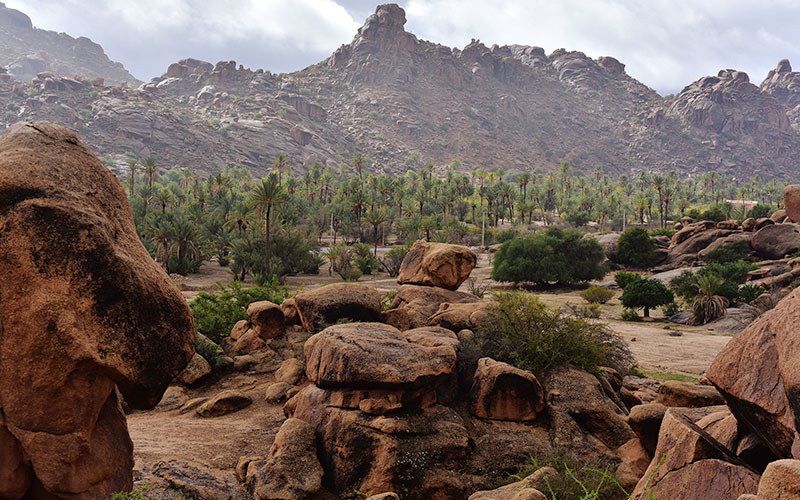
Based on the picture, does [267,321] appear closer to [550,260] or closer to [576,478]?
[576,478]

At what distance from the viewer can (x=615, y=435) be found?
374 inches

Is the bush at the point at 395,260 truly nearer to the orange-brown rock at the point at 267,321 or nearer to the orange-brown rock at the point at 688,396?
the orange-brown rock at the point at 267,321

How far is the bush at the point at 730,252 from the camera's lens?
46.0 metres

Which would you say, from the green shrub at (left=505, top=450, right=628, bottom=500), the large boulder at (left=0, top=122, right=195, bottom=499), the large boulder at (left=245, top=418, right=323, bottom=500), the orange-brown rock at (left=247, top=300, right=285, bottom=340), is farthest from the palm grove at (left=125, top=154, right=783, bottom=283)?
the large boulder at (left=0, top=122, right=195, bottom=499)

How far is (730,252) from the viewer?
46.1 metres

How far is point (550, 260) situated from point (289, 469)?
39307mm

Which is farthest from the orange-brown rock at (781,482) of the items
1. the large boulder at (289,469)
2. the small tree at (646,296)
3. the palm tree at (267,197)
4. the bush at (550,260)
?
the bush at (550,260)

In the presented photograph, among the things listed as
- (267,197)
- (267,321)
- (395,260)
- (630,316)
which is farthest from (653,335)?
(267,197)

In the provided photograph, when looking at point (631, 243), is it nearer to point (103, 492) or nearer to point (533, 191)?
point (103, 492)

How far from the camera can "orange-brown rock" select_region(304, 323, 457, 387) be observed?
29.0 ft

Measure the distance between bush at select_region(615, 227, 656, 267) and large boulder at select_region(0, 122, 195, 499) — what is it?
56.1 metres

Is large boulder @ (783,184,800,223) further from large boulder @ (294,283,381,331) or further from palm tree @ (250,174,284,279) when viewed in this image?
large boulder @ (294,283,381,331)

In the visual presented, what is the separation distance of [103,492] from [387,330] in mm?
6337

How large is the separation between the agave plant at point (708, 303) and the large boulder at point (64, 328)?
31.3 m
